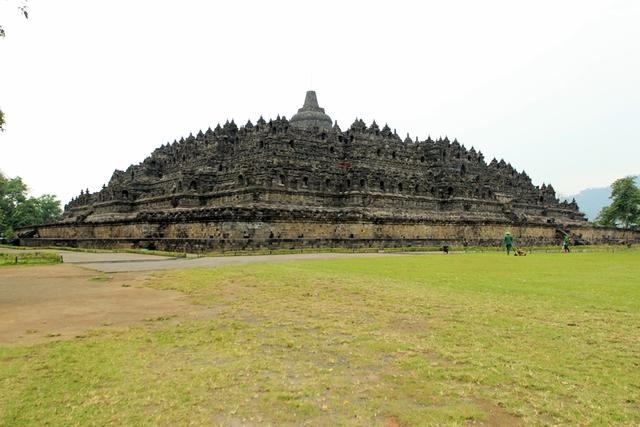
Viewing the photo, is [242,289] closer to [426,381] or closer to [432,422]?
[426,381]

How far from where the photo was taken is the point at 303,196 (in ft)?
138

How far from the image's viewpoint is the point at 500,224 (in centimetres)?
4888

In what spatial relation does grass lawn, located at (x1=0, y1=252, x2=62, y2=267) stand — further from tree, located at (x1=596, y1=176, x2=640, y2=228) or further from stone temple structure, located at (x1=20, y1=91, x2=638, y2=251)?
tree, located at (x1=596, y1=176, x2=640, y2=228)

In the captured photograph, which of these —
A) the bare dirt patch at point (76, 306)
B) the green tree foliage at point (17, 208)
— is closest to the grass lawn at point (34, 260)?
the bare dirt patch at point (76, 306)

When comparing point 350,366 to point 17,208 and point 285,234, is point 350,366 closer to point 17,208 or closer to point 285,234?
point 285,234

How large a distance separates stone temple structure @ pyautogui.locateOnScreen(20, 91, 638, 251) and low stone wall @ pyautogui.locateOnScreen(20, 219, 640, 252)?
0.30 ft

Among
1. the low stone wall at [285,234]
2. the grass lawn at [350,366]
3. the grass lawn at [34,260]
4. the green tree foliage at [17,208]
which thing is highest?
the green tree foliage at [17,208]

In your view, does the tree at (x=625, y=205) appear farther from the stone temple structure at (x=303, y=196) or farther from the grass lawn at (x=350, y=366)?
the grass lawn at (x=350, y=366)

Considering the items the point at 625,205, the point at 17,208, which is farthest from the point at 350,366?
the point at 17,208

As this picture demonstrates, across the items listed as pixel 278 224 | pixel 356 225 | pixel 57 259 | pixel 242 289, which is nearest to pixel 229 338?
pixel 242 289

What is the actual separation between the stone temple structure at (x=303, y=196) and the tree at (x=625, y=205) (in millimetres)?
12918

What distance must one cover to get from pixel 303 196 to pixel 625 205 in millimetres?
57134

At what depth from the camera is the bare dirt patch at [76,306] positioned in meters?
9.31

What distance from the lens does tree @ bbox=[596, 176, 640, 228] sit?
71.2m
